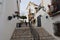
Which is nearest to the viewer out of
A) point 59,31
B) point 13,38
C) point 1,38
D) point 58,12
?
point 1,38

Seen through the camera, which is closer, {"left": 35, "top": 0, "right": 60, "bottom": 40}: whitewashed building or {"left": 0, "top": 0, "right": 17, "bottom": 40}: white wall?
{"left": 0, "top": 0, "right": 17, "bottom": 40}: white wall

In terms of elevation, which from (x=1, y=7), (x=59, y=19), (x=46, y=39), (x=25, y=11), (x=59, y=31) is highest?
(x=25, y=11)

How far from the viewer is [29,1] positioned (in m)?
17.9

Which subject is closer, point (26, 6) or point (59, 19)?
point (59, 19)

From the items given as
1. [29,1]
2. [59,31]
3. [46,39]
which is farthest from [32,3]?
[59,31]

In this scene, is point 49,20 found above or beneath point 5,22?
above

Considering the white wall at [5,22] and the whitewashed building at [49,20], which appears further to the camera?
the whitewashed building at [49,20]

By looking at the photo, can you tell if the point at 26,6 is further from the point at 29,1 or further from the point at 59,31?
the point at 59,31

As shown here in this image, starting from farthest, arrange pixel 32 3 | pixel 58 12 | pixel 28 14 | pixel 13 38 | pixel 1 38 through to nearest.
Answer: pixel 28 14 → pixel 32 3 → pixel 13 38 → pixel 58 12 → pixel 1 38

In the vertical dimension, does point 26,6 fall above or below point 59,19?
above

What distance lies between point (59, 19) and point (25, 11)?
14.6 metres

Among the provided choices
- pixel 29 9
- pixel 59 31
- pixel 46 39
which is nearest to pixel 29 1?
pixel 29 9

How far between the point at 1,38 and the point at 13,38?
5.85 ft

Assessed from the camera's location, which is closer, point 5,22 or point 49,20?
point 5,22
